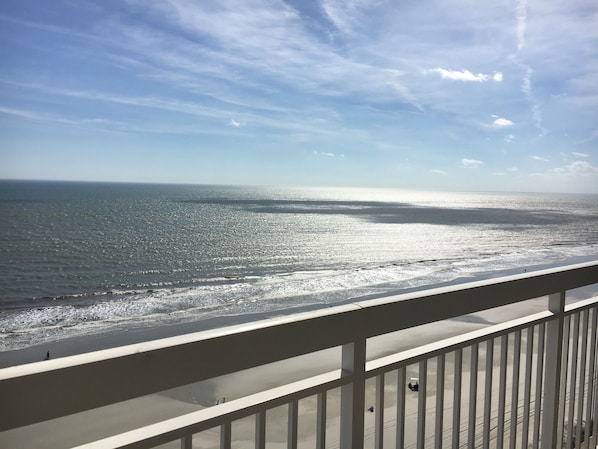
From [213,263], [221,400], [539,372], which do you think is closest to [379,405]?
[539,372]

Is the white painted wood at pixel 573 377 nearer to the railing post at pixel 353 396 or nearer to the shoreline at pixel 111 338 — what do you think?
the railing post at pixel 353 396

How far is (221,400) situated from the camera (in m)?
7.31

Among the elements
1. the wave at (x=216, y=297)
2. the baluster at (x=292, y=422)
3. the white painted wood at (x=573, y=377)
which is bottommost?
the wave at (x=216, y=297)

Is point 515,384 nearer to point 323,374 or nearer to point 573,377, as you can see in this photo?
point 573,377

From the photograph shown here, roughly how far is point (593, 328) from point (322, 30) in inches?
2086

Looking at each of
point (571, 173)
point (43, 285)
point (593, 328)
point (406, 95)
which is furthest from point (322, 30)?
point (593, 328)

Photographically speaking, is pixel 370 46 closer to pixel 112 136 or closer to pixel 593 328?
pixel 112 136

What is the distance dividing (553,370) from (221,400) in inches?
252

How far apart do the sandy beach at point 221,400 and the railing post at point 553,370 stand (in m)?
2.97

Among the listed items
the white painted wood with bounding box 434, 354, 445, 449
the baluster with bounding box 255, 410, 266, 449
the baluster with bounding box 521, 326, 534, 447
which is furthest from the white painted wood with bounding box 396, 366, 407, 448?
the baluster with bounding box 521, 326, 534, 447

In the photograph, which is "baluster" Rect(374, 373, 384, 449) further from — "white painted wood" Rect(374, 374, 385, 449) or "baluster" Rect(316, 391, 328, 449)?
"baluster" Rect(316, 391, 328, 449)

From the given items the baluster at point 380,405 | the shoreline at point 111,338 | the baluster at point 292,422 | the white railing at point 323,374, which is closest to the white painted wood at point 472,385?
the white railing at point 323,374

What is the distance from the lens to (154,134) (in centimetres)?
6975

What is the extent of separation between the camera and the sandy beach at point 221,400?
207 inches
